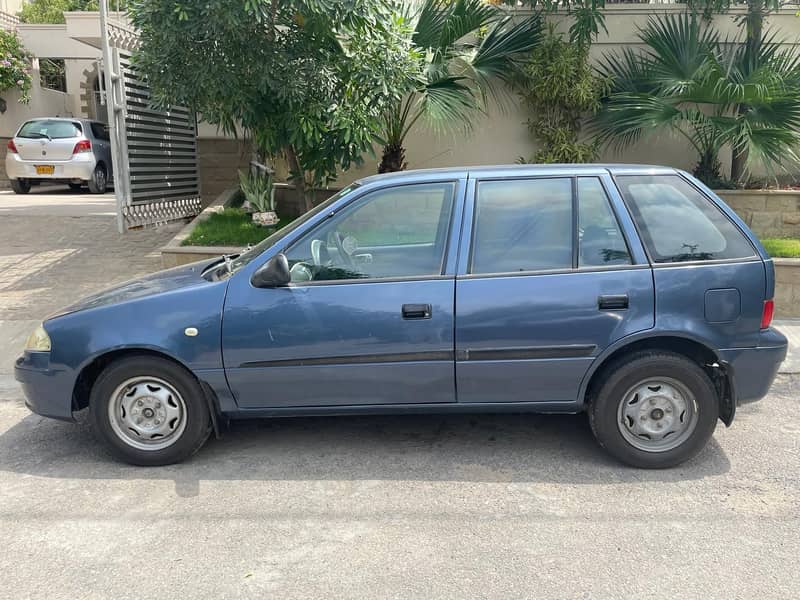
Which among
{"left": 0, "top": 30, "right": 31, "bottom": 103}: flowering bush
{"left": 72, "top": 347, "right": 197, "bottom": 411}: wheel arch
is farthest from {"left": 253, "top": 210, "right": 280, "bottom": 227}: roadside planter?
{"left": 0, "top": 30, "right": 31, "bottom": 103}: flowering bush

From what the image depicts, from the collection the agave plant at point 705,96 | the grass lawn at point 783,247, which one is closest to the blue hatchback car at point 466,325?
the grass lawn at point 783,247

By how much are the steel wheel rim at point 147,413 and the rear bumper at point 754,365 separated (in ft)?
10.5

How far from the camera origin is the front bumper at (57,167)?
632 inches

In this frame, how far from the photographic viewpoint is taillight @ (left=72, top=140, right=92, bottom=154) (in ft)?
52.8

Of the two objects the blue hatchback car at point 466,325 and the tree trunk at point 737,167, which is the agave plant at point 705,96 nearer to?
the tree trunk at point 737,167

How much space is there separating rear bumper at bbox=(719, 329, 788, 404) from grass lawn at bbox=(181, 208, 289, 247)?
5778 mm

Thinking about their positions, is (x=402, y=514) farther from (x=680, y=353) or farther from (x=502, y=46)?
(x=502, y=46)

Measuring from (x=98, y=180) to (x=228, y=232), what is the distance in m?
9.79

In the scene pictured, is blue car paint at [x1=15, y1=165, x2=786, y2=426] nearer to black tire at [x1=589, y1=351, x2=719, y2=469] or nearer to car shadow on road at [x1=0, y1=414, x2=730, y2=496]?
black tire at [x1=589, y1=351, x2=719, y2=469]

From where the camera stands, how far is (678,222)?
435cm

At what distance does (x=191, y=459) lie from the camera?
4.50 m

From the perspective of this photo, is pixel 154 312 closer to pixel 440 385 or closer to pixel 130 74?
pixel 440 385

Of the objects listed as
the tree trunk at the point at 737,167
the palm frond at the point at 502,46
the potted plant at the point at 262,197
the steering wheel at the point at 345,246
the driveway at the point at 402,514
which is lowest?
the driveway at the point at 402,514

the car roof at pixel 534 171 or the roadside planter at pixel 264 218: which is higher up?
the car roof at pixel 534 171
